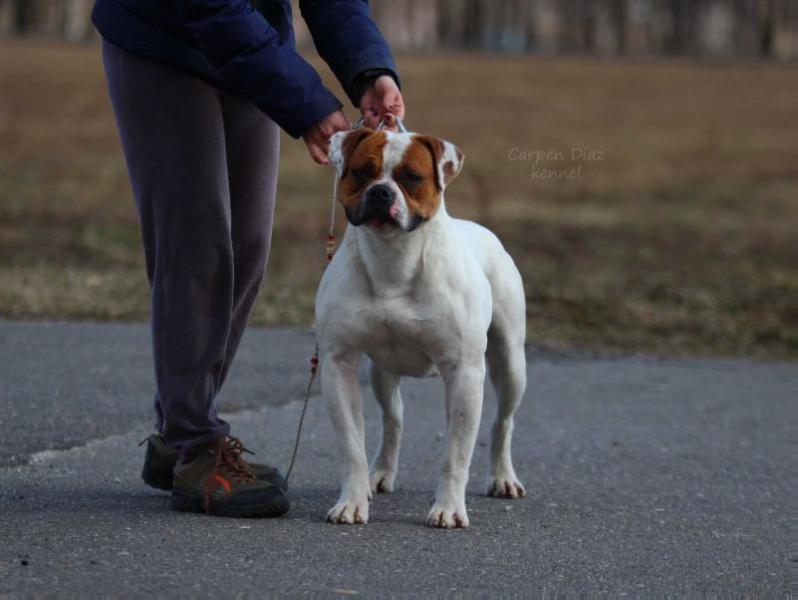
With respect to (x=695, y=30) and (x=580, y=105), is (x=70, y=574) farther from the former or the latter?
(x=695, y=30)

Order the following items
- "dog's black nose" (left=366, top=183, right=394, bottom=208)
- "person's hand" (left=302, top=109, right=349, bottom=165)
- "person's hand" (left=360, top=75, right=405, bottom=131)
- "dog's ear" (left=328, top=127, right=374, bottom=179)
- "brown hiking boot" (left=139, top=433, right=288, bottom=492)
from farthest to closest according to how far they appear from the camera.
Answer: "brown hiking boot" (left=139, top=433, right=288, bottom=492), "person's hand" (left=360, top=75, right=405, bottom=131), "person's hand" (left=302, top=109, right=349, bottom=165), "dog's ear" (left=328, top=127, right=374, bottom=179), "dog's black nose" (left=366, top=183, right=394, bottom=208)

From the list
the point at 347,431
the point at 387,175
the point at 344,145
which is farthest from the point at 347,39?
the point at 347,431

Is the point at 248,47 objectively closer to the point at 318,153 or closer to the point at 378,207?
the point at 318,153

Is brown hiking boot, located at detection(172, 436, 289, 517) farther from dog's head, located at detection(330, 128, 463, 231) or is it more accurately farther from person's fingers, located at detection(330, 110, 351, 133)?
person's fingers, located at detection(330, 110, 351, 133)

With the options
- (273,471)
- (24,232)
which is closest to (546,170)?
(24,232)

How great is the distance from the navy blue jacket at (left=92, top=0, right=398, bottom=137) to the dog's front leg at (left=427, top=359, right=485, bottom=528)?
924mm

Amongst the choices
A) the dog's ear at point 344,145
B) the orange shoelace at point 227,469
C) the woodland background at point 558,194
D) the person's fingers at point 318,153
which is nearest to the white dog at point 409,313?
the dog's ear at point 344,145

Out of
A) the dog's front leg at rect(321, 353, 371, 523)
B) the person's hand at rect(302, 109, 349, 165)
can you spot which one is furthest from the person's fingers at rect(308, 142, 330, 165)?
the dog's front leg at rect(321, 353, 371, 523)

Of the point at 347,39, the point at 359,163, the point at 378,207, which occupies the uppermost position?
the point at 347,39

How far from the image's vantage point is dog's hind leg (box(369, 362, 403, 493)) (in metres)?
5.36

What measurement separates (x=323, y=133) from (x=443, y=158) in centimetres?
38

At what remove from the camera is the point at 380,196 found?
4.45 m

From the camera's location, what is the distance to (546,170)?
20.5 meters

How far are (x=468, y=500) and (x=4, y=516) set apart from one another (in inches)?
63.8
